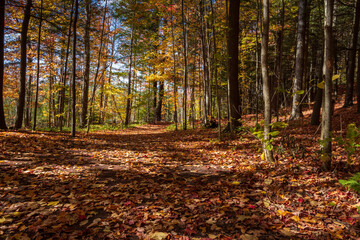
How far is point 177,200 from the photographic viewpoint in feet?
9.46

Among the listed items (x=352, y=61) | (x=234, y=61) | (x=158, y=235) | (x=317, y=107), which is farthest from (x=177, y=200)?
(x=352, y=61)

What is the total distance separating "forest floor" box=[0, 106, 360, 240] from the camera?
2115 mm

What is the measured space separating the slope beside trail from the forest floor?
0.04ft

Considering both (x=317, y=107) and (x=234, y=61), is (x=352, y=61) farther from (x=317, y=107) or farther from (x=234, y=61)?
(x=234, y=61)

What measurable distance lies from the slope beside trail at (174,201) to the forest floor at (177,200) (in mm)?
12

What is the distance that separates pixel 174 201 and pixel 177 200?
0.06 m

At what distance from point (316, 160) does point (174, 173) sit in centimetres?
302

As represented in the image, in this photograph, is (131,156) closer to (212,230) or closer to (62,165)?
(62,165)

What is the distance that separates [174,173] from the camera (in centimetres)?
420

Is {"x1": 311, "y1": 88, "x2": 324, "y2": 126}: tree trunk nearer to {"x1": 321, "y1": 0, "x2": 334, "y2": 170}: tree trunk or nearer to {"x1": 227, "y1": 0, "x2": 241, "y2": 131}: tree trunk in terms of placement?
{"x1": 227, "y1": 0, "x2": 241, "y2": 131}: tree trunk

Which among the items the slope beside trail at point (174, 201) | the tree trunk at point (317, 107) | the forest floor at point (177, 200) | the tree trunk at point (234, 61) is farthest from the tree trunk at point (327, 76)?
the tree trunk at point (234, 61)

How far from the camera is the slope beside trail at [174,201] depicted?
2113 mm

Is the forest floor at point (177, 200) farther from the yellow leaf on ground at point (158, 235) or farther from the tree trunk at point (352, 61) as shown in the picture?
the tree trunk at point (352, 61)

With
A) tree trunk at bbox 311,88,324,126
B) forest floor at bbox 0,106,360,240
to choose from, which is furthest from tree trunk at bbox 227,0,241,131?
forest floor at bbox 0,106,360,240
